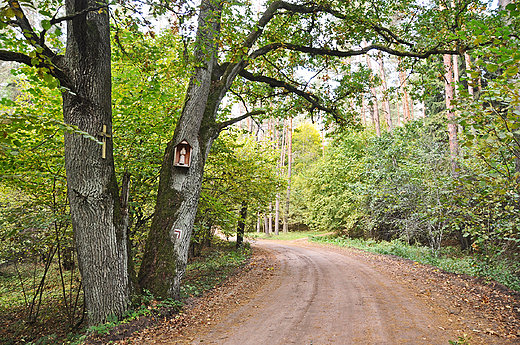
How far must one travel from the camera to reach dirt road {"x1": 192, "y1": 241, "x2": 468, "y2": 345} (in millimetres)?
4480

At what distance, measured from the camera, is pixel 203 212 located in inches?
357

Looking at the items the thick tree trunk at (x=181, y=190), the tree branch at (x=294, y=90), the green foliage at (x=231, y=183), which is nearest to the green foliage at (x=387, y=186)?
the tree branch at (x=294, y=90)

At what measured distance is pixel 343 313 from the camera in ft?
17.7

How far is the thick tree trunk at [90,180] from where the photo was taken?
464 centimetres

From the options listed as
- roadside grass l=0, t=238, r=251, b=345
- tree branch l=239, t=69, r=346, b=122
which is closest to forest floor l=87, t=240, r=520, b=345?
roadside grass l=0, t=238, r=251, b=345

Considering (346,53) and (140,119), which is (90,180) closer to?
(140,119)

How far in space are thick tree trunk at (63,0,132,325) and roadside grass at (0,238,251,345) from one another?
0.40m

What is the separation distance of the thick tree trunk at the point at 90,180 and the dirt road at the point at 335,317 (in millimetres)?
1719

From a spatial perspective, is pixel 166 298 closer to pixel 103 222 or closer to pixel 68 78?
pixel 103 222

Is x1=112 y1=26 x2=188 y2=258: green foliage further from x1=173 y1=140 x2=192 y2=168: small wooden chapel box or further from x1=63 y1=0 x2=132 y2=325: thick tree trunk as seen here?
x1=63 y1=0 x2=132 y2=325: thick tree trunk

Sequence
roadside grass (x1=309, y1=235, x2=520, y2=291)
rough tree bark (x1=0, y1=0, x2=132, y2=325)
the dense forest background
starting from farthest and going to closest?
roadside grass (x1=309, y1=235, x2=520, y2=291)
rough tree bark (x1=0, y1=0, x2=132, y2=325)
the dense forest background

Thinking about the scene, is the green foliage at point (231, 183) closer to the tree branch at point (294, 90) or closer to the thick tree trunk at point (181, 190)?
the tree branch at point (294, 90)

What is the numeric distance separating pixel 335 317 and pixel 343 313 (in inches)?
9.8

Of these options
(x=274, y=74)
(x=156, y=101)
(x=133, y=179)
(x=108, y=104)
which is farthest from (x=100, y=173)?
(x=274, y=74)
